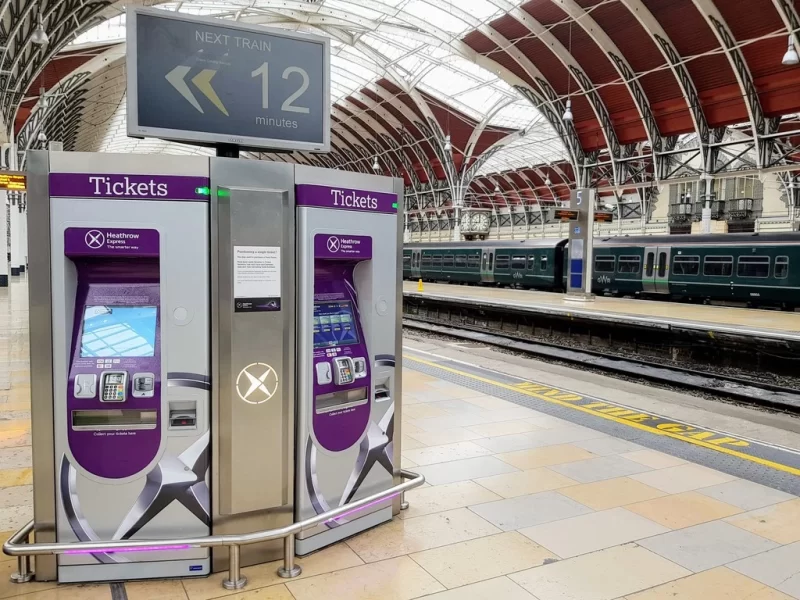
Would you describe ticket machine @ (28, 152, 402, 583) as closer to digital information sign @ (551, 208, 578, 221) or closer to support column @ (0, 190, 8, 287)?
digital information sign @ (551, 208, 578, 221)

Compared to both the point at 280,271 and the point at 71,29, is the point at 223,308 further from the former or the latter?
the point at 71,29

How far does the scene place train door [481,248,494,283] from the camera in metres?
30.3

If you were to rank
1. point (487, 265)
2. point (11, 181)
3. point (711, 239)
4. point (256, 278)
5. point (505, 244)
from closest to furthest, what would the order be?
point (256, 278) → point (11, 181) → point (711, 239) → point (505, 244) → point (487, 265)

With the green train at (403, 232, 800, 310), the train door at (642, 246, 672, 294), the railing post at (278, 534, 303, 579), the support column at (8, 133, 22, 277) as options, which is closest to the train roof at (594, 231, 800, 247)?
the green train at (403, 232, 800, 310)

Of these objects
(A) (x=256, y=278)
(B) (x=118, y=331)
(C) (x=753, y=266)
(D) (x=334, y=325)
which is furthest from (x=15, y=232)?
(A) (x=256, y=278)

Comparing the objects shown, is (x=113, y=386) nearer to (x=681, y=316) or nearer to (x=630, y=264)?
(x=681, y=316)

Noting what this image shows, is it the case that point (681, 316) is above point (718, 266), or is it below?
below

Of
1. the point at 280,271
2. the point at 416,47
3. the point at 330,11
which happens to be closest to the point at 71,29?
the point at 330,11

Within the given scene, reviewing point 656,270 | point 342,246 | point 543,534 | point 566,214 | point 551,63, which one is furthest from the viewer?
point 551,63

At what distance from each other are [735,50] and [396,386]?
25.4 metres

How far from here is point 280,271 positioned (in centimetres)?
377

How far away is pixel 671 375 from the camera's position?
40.2 ft

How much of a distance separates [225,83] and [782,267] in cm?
1903

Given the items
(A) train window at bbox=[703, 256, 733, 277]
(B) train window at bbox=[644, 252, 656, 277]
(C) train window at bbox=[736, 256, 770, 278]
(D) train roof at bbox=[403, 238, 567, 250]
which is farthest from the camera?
(D) train roof at bbox=[403, 238, 567, 250]
